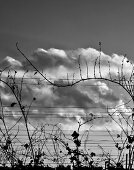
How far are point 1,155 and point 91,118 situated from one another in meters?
2.17

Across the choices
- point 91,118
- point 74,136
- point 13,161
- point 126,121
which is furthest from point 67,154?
point 126,121

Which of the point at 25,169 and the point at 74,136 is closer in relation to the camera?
the point at 25,169

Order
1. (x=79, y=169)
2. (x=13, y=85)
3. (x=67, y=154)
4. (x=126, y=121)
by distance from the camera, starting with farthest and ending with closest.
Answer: (x=67, y=154) → (x=79, y=169) → (x=13, y=85) → (x=126, y=121)

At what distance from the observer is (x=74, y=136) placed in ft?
23.1

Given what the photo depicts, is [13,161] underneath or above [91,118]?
underneath

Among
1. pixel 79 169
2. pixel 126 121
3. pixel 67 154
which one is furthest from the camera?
pixel 67 154

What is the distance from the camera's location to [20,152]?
705 centimetres

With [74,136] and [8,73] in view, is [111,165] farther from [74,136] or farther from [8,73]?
[8,73]

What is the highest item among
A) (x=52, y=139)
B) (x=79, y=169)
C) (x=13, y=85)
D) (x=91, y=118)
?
(x=13, y=85)

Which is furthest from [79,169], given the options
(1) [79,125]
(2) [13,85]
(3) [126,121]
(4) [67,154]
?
(2) [13,85]

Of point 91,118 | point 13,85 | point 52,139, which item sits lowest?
point 52,139

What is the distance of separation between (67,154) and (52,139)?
1.54ft

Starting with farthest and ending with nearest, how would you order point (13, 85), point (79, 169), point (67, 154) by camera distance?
point (67, 154) → point (79, 169) → point (13, 85)

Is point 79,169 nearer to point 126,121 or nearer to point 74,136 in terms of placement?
point 74,136
